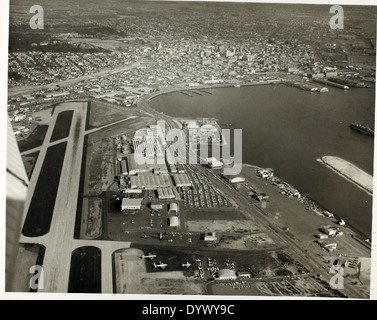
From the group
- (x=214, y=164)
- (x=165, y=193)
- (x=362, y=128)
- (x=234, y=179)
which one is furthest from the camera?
(x=362, y=128)

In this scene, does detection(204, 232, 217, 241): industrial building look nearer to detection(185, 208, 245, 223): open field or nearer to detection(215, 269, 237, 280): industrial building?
→ detection(185, 208, 245, 223): open field

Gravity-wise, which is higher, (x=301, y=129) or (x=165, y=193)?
(x=301, y=129)

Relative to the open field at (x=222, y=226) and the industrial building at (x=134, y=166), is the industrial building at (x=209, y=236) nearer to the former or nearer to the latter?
the open field at (x=222, y=226)

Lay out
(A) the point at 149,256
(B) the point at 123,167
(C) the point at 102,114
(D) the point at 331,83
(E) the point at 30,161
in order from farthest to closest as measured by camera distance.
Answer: (D) the point at 331,83, (C) the point at 102,114, (B) the point at 123,167, (E) the point at 30,161, (A) the point at 149,256

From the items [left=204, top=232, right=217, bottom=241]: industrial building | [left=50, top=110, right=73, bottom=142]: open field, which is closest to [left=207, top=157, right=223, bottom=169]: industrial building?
[left=204, top=232, right=217, bottom=241]: industrial building

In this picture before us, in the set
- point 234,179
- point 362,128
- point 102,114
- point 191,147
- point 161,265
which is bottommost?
point 161,265
